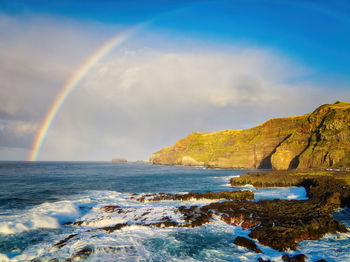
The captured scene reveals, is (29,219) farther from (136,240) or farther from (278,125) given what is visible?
(278,125)

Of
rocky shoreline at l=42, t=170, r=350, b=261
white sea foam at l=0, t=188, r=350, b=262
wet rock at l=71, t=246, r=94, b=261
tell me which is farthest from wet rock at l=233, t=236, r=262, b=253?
wet rock at l=71, t=246, r=94, b=261

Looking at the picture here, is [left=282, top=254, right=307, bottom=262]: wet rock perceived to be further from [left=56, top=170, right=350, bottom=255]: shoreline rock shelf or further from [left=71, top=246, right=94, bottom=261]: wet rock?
[left=71, top=246, right=94, bottom=261]: wet rock

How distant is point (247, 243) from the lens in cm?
1331

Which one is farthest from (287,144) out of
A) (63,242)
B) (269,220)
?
(63,242)

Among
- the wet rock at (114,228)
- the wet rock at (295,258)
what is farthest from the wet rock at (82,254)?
the wet rock at (295,258)

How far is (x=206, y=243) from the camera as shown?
1391cm

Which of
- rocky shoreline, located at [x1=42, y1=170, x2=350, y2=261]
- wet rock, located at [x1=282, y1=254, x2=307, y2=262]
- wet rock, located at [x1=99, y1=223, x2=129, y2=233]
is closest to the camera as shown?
wet rock, located at [x1=282, y1=254, x2=307, y2=262]

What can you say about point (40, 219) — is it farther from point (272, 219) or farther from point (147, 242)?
point (272, 219)

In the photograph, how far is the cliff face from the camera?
6738cm

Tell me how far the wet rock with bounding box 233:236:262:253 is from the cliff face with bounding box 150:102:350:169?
6644 centimetres

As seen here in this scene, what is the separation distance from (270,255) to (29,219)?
20.6 m

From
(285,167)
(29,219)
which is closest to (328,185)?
(29,219)

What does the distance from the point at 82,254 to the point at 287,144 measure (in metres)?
90.8

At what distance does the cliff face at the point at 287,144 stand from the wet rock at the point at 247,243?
218ft
